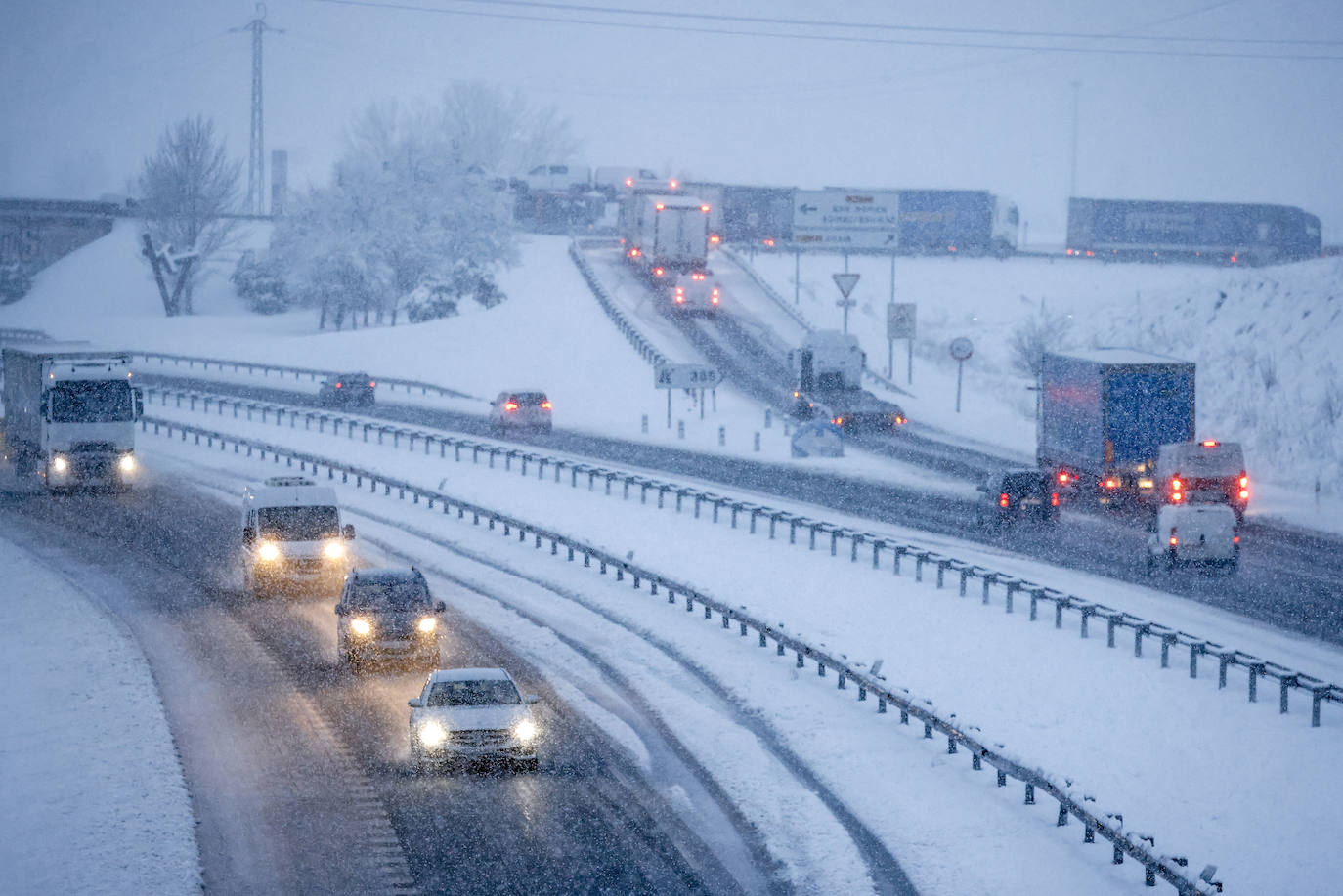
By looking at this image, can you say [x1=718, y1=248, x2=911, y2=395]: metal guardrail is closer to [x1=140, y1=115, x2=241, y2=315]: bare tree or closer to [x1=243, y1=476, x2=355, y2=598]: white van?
[x1=243, y1=476, x2=355, y2=598]: white van

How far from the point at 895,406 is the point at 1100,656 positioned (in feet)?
97.0

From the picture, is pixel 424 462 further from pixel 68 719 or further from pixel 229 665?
pixel 68 719

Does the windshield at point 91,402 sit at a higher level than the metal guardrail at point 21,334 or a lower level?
lower

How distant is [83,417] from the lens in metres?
37.9

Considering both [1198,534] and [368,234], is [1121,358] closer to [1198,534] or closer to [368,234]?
[1198,534]

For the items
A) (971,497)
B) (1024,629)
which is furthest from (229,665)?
(971,497)

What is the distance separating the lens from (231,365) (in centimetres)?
7288

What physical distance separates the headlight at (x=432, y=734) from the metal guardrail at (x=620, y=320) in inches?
1454

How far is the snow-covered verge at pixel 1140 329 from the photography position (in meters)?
46.4

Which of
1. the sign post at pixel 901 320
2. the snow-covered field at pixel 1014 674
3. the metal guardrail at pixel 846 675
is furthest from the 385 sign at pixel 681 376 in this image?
the sign post at pixel 901 320

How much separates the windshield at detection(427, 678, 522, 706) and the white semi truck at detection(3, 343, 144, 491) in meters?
24.6

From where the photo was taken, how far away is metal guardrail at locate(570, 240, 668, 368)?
62156 millimetres

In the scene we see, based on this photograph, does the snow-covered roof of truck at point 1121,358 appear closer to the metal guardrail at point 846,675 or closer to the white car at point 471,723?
the metal guardrail at point 846,675

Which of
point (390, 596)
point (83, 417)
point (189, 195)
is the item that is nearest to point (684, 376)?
point (83, 417)
